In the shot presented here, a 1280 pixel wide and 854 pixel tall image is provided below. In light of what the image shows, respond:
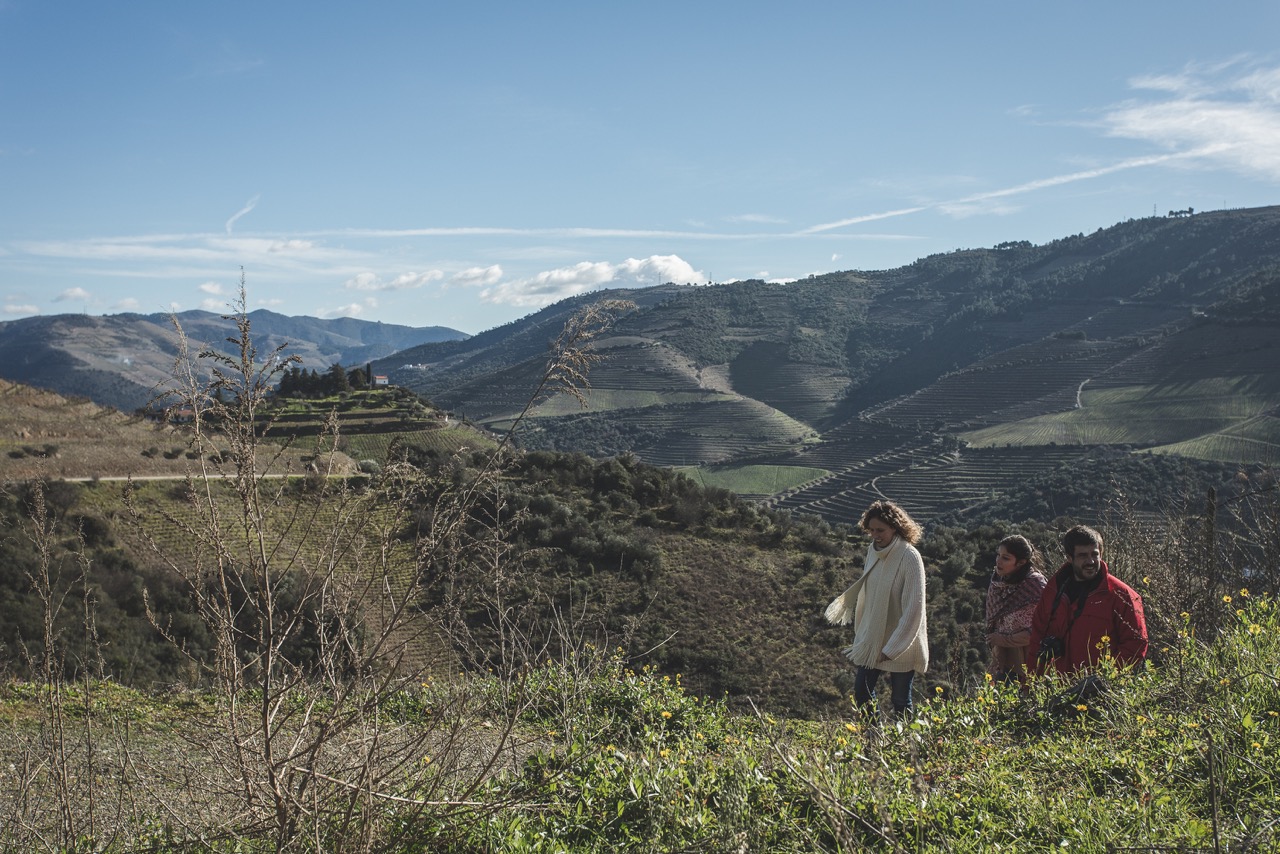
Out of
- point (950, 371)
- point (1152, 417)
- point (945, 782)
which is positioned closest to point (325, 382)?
point (945, 782)

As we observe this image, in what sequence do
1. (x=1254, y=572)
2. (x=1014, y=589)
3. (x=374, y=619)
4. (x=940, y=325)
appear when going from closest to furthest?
1. (x=1014, y=589)
2. (x=1254, y=572)
3. (x=374, y=619)
4. (x=940, y=325)

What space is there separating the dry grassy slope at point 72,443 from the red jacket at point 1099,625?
58.8ft

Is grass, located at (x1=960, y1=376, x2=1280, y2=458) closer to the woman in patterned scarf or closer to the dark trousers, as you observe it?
the woman in patterned scarf

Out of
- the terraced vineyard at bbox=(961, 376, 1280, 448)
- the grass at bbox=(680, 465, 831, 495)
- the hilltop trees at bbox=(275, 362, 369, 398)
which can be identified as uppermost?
the hilltop trees at bbox=(275, 362, 369, 398)

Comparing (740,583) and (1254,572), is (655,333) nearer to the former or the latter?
(740,583)

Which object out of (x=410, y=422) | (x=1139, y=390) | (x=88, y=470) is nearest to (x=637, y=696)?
(x=88, y=470)

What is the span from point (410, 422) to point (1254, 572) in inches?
1334

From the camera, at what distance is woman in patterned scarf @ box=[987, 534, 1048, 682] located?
523 cm

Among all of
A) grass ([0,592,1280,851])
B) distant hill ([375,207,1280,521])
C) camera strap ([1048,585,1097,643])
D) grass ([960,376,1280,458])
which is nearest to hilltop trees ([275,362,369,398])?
distant hill ([375,207,1280,521])

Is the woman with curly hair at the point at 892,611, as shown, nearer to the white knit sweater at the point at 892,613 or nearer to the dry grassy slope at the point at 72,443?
the white knit sweater at the point at 892,613

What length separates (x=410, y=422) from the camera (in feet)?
128

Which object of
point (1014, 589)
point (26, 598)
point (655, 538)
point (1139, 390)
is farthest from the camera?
point (1139, 390)

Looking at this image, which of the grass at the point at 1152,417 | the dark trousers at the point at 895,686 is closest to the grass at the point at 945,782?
the dark trousers at the point at 895,686

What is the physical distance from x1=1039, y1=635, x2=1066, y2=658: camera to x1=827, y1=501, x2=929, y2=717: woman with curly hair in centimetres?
61
